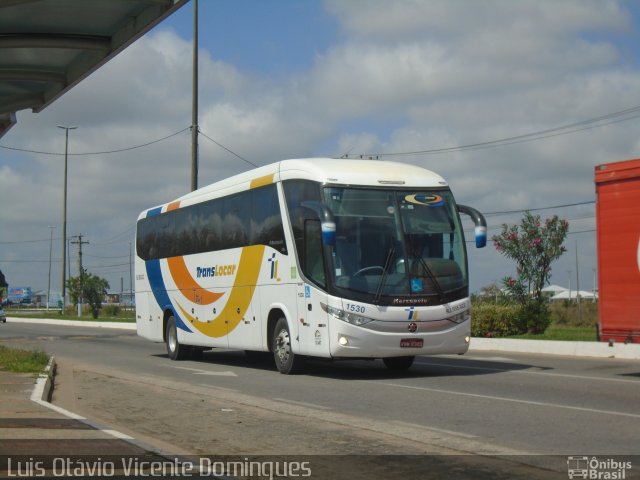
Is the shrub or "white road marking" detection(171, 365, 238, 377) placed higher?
the shrub

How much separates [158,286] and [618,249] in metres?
13.2

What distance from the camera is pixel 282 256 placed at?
58.7ft

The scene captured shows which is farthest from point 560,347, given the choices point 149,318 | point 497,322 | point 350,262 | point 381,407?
point 381,407

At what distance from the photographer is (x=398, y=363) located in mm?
18828

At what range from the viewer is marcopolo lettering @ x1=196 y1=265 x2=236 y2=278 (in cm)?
2062

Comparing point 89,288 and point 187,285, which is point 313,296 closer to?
point 187,285

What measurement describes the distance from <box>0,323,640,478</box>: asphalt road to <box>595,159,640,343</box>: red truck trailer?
0.96 m

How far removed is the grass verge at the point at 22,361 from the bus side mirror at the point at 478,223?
856 cm

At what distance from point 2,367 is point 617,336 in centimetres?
1166

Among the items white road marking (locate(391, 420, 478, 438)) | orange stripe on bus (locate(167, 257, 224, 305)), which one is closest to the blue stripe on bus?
orange stripe on bus (locate(167, 257, 224, 305))

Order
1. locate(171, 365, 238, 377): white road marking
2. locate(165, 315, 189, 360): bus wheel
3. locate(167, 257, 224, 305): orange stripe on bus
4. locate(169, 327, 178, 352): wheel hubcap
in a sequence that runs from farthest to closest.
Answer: locate(169, 327, 178, 352): wheel hubcap → locate(165, 315, 189, 360): bus wheel → locate(167, 257, 224, 305): orange stripe on bus → locate(171, 365, 238, 377): white road marking

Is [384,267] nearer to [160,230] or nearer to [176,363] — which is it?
[176,363]

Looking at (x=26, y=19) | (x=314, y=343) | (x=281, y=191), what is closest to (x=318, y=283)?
(x=314, y=343)

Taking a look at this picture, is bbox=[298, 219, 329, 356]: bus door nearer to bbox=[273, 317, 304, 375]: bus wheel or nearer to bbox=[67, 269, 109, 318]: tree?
bbox=[273, 317, 304, 375]: bus wheel
